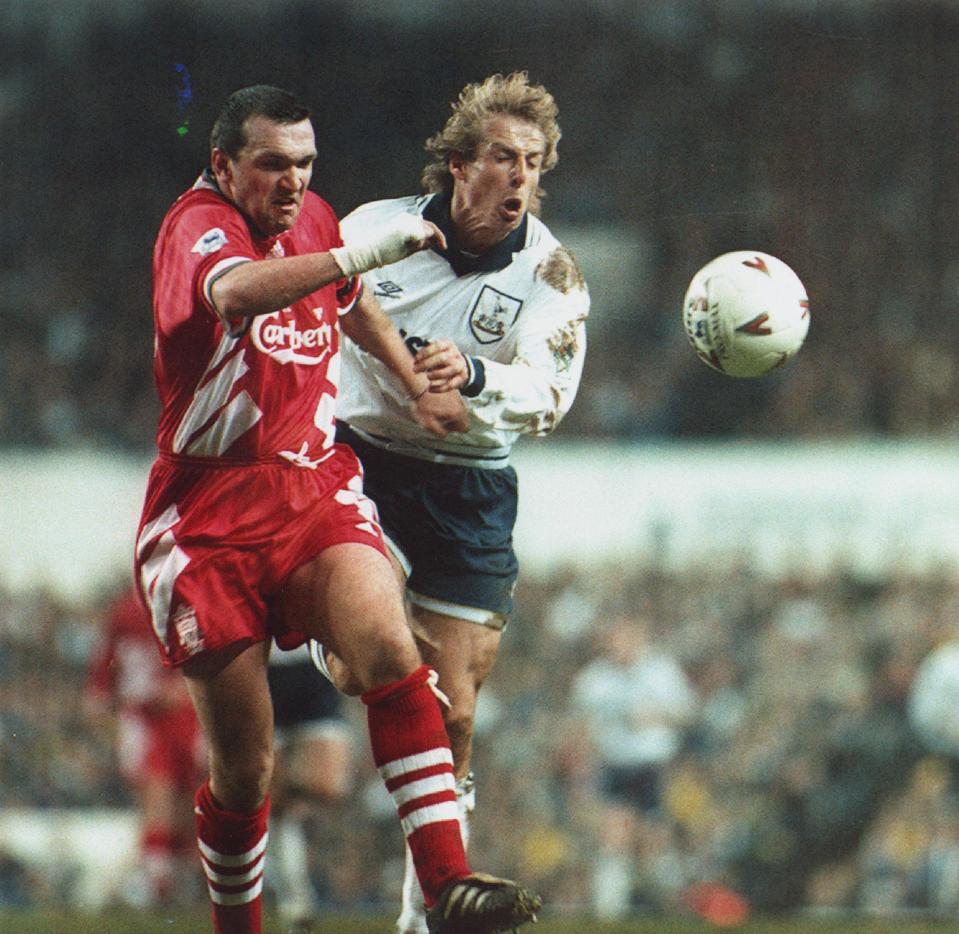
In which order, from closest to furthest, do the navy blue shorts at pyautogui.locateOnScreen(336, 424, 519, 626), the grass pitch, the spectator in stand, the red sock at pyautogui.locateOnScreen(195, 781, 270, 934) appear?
the red sock at pyautogui.locateOnScreen(195, 781, 270, 934) < the navy blue shorts at pyautogui.locateOnScreen(336, 424, 519, 626) < the grass pitch < the spectator in stand

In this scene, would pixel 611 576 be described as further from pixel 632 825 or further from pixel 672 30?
pixel 672 30

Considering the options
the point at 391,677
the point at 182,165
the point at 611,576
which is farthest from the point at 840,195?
Answer: the point at 391,677

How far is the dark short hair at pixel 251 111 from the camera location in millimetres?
4371

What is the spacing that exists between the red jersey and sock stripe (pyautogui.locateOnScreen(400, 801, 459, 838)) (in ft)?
3.14

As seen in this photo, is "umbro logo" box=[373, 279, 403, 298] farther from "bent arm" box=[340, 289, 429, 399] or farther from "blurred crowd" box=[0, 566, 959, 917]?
"blurred crowd" box=[0, 566, 959, 917]

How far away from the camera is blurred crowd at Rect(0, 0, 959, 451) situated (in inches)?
518

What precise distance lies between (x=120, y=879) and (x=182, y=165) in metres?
4.97

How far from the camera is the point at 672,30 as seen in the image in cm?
1597

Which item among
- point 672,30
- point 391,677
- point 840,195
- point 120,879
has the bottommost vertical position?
point 120,879

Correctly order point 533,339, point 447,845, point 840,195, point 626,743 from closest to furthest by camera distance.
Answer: point 447,845, point 533,339, point 626,743, point 840,195

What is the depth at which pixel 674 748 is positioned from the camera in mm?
11164

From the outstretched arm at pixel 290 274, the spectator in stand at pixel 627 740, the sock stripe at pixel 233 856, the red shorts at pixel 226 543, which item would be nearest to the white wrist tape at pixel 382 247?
the outstretched arm at pixel 290 274

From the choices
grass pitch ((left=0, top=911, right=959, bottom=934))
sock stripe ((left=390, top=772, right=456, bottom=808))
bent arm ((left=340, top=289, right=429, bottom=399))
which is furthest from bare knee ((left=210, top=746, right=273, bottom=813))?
grass pitch ((left=0, top=911, right=959, bottom=934))

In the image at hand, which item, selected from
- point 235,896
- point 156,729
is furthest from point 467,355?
point 156,729
